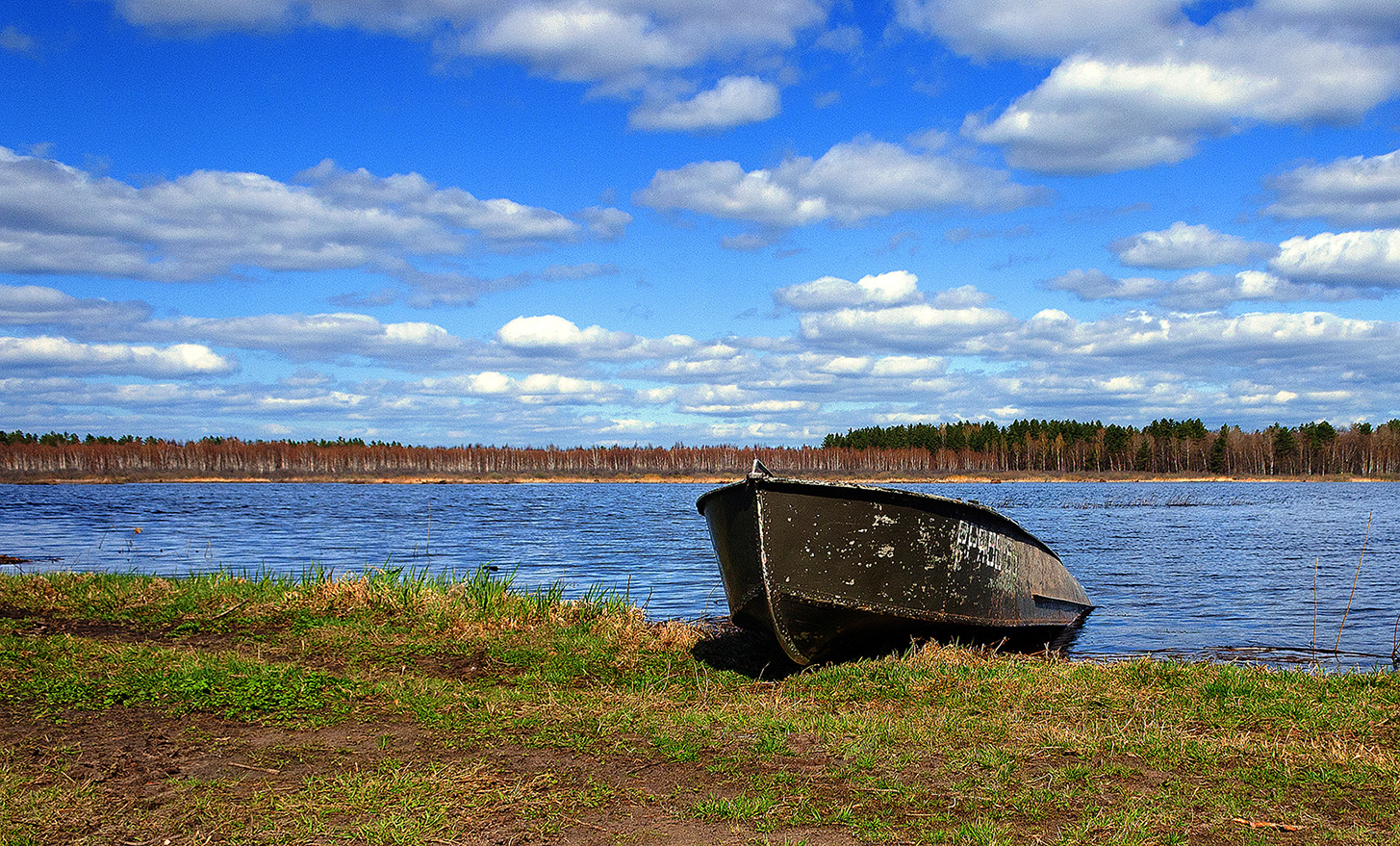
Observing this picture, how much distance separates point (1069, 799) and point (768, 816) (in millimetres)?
1601

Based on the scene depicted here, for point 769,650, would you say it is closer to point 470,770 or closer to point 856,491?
point 856,491

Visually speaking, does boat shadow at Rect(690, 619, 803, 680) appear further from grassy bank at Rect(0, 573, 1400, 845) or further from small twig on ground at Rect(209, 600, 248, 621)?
small twig on ground at Rect(209, 600, 248, 621)

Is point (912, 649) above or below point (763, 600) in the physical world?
below

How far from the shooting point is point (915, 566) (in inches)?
347

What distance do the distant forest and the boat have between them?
86.6 meters

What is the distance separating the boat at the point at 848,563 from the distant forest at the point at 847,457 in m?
86.6

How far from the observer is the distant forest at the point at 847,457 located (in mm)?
88750

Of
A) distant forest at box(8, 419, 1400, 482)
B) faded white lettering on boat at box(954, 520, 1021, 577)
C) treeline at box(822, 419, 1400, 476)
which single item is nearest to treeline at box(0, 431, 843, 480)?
distant forest at box(8, 419, 1400, 482)

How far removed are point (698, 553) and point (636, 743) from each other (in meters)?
17.5

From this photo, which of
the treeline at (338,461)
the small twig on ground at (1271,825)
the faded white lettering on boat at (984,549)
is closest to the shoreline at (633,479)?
the treeline at (338,461)

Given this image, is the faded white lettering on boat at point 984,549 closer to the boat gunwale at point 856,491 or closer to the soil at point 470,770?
the boat gunwale at point 856,491

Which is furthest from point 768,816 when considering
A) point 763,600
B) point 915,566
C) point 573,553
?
point 573,553

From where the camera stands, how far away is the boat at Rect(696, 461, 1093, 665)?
27.5 ft

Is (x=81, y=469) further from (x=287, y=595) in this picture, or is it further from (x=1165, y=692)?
(x=1165, y=692)
